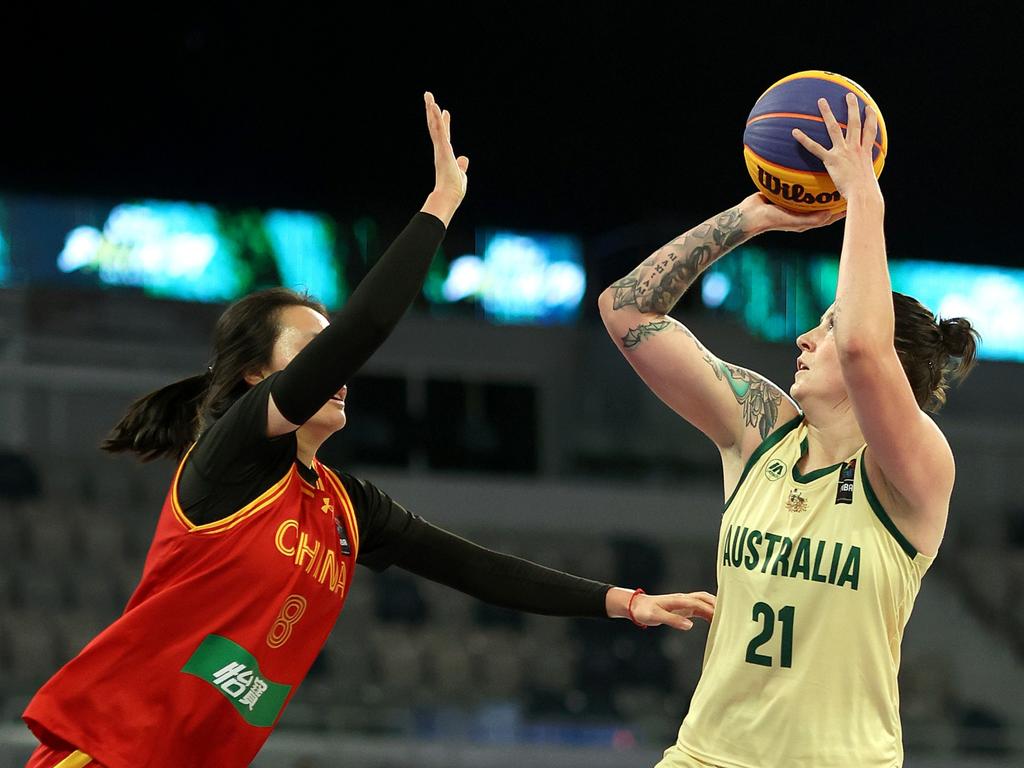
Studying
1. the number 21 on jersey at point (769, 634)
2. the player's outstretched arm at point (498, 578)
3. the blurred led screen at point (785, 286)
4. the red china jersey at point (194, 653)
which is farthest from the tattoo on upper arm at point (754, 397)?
the blurred led screen at point (785, 286)

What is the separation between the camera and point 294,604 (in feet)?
9.74

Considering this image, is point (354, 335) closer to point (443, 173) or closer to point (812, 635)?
point (443, 173)

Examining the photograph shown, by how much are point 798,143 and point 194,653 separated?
5.59 feet

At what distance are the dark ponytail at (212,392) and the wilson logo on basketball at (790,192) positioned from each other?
3.68 ft

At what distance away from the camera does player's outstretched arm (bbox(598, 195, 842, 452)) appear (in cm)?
315

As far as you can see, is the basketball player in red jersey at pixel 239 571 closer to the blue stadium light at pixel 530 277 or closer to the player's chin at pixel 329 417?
the player's chin at pixel 329 417

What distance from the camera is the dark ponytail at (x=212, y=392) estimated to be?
3.16 m

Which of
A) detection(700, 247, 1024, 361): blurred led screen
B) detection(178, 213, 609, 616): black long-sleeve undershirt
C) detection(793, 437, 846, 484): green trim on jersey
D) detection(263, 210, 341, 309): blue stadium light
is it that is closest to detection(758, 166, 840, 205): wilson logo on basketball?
detection(793, 437, 846, 484): green trim on jersey

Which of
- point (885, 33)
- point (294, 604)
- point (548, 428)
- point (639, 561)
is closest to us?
point (294, 604)

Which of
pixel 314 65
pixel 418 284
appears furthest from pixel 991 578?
pixel 418 284

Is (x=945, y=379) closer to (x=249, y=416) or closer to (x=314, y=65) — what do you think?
(x=249, y=416)

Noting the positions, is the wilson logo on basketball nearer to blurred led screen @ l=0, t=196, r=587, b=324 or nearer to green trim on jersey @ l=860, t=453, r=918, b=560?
green trim on jersey @ l=860, t=453, r=918, b=560

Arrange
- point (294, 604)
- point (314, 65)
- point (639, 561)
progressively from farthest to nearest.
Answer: point (639, 561) → point (314, 65) → point (294, 604)

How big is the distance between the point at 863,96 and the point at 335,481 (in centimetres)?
149
